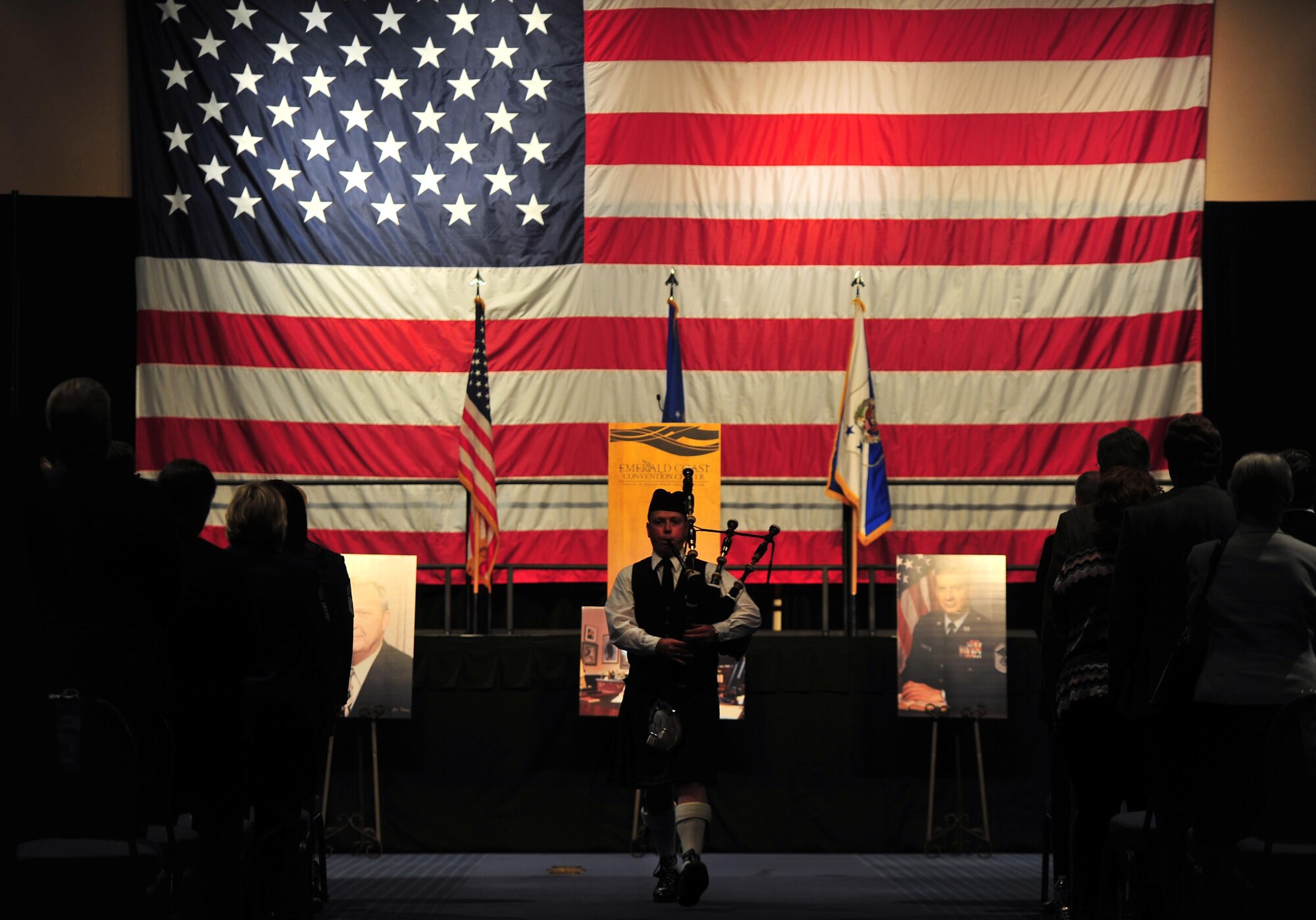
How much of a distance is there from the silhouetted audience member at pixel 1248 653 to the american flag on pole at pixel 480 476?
4.92 meters

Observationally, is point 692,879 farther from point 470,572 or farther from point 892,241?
point 892,241

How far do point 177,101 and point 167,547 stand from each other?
6.69 m

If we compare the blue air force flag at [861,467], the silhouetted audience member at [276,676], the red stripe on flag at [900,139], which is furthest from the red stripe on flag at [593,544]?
the silhouetted audience member at [276,676]

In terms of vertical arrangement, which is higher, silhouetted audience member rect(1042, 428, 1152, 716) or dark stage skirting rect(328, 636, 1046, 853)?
silhouetted audience member rect(1042, 428, 1152, 716)

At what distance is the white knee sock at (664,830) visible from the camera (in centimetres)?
622

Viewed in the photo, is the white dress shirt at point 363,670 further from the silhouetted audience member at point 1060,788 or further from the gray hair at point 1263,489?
the gray hair at point 1263,489

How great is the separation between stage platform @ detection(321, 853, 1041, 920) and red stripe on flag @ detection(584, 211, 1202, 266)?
3.94 m

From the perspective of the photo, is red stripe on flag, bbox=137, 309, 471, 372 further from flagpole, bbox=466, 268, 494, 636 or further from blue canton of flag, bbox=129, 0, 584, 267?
flagpole, bbox=466, 268, 494, 636

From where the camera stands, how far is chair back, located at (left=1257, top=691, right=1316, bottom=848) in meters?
3.68

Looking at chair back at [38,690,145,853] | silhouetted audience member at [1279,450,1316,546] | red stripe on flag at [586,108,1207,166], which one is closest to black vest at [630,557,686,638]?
silhouetted audience member at [1279,450,1316,546]

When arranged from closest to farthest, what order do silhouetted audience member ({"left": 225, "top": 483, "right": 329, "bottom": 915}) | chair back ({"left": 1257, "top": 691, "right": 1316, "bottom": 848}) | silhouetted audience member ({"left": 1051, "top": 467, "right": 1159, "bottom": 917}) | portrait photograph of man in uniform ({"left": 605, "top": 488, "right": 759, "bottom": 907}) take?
chair back ({"left": 1257, "top": 691, "right": 1316, "bottom": 848}) → silhouetted audience member ({"left": 225, "top": 483, "right": 329, "bottom": 915}) → silhouetted audience member ({"left": 1051, "top": 467, "right": 1159, "bottom": 917}) → portrait photograph of man in uniform ({"left": 605, "top": 488, "right": 759, "bottom": 907})

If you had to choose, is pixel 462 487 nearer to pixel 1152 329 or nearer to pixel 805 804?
pixel 805 804

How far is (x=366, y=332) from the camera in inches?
376

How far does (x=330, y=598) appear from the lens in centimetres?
512
